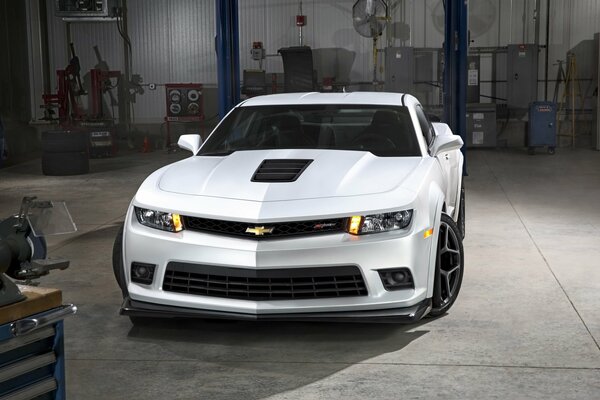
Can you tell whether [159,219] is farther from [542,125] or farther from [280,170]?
[542,125]

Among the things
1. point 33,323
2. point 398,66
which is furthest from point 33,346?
point 398,66

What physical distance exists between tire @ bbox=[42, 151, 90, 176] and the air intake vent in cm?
906

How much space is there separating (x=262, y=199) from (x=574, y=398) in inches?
71.4

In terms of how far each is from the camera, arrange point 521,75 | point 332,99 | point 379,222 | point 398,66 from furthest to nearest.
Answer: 1. point 398,66
2. point 521,75
3. point 332,99
4. point 379,222

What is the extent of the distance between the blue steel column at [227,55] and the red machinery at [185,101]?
5813mm

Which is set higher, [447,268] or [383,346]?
[447,268]

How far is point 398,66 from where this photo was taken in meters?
17.0

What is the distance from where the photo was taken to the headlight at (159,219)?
4641 mm

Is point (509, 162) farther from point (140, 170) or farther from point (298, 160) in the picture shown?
point (298, 160)

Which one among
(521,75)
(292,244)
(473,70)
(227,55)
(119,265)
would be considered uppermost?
(227,55)

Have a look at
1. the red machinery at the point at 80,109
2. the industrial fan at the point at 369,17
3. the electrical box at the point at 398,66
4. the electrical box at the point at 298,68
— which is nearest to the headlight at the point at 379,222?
the industrial fan at the point at 369,17

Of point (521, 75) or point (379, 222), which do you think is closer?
point (379, 222)

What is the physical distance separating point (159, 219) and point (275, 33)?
45.7 ft

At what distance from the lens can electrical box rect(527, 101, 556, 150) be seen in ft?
51.1
